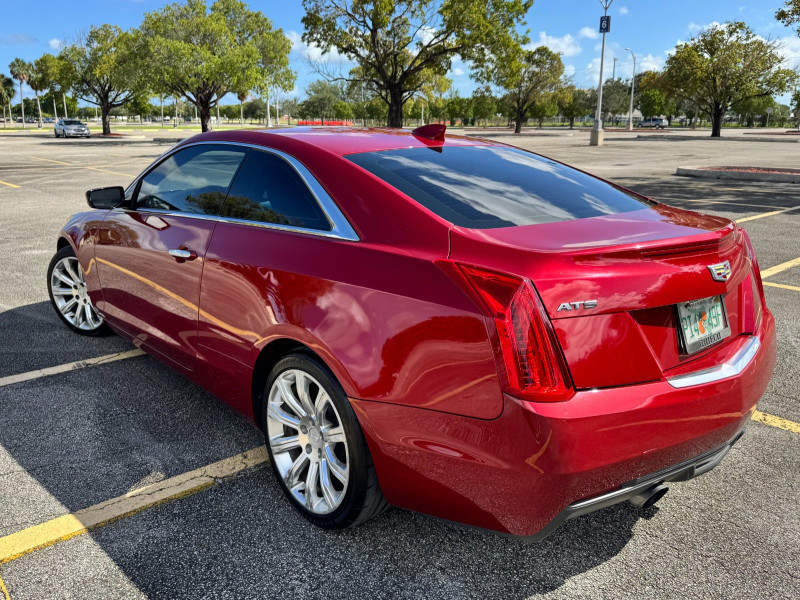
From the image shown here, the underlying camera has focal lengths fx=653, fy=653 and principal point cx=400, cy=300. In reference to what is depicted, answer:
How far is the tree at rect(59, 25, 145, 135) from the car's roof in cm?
4143

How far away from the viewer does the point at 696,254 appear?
2.28 meters

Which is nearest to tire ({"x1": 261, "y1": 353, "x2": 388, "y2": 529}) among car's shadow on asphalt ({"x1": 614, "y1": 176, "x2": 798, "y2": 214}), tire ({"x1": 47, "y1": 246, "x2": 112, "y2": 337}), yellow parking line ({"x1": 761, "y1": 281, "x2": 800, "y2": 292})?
tire ({"x1": 47, "y1": 246, "x2": 112, "y2": 337})

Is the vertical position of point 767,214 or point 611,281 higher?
point 611,281

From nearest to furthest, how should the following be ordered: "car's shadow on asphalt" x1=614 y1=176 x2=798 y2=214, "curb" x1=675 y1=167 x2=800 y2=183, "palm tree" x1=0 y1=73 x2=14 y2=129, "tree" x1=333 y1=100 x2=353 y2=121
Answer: "car's shadow on asphalt" x1=614 y1=176 x2=798 y2=214
"curb" x1=675 y1=167 x2=800 y2=183
"tree" x1=333 y1=100 x2=353 y2=121
"palm tree" x1=0 y1=73 x2=14 y2=129

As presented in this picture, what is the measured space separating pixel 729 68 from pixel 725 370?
4805cm

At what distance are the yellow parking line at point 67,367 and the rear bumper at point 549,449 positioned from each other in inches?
112

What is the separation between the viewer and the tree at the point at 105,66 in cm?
4125

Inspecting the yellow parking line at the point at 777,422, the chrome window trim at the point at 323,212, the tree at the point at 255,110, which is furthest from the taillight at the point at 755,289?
the tree at the point at 255,110

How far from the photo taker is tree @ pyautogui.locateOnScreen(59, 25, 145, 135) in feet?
135

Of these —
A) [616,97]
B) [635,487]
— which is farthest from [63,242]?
Answer: [616,97]

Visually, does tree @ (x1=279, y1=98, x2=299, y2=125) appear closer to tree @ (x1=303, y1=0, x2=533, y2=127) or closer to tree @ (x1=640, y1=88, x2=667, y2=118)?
tree @ (x1=640, y1=88, x2=667, y2=118)

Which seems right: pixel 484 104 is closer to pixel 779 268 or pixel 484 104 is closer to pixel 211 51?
pixel 211 51

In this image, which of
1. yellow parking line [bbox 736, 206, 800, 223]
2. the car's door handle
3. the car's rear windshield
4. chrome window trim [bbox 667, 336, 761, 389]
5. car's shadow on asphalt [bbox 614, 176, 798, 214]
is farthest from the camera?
car's shadow on asphalt [bbox 614, 176, 798, 214]

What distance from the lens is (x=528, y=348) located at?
78.0 inches
